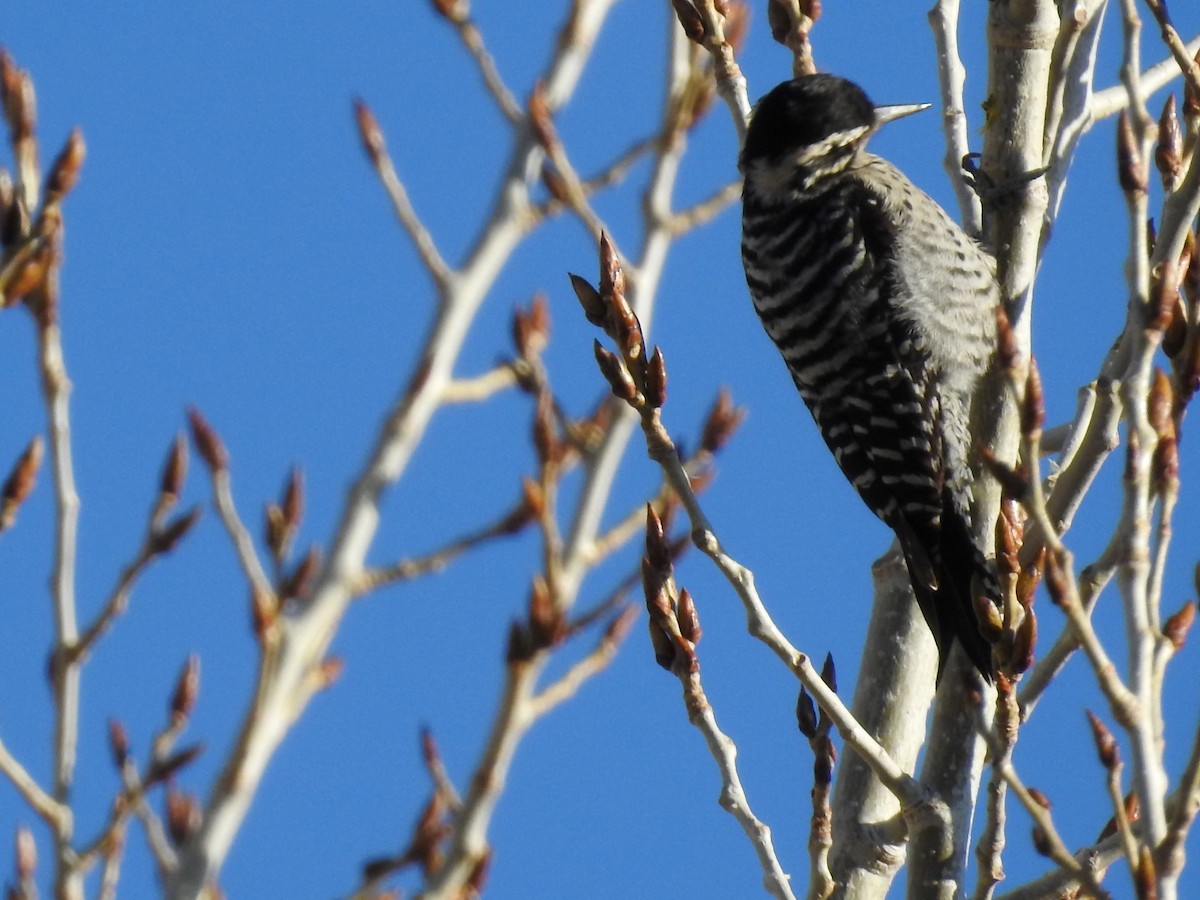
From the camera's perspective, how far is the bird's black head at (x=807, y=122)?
4.42 m

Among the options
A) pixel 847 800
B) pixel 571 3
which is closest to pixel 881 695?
pixel 847 800

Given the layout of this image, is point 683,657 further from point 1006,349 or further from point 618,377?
point 1006,349

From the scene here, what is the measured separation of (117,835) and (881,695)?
1.53 metres

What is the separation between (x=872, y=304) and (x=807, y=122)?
575 mm

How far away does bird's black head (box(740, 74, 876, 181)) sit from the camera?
4.42 metres

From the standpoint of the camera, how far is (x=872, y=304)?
14.0ft

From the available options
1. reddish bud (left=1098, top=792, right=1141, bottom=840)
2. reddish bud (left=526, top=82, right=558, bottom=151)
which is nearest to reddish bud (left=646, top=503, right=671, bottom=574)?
reddish bud (left=1098, top=792, right=1141, bottom=840)

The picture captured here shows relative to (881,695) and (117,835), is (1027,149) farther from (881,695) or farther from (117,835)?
(117,835)

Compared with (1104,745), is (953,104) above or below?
above

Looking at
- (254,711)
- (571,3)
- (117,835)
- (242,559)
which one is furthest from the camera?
(571,3)

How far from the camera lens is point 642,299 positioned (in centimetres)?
446

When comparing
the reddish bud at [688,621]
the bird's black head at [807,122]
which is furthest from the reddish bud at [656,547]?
the bird's black head at [807,122]

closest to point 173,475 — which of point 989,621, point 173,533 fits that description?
point 173,533

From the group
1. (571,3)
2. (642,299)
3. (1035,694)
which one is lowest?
(1035,694)
